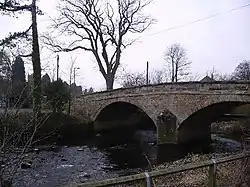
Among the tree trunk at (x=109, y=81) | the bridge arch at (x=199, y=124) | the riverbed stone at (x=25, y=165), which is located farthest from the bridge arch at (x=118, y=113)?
the riverbed stone at (x=25, y=165)

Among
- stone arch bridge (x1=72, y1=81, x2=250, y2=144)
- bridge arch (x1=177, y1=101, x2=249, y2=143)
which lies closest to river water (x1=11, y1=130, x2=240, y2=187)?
bridge arch (x1=177, y1=101, x2=249, y2=143)

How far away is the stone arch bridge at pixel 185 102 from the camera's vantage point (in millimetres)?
17531

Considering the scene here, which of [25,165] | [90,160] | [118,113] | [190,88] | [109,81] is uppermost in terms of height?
[109,81]

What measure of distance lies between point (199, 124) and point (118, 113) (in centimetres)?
883

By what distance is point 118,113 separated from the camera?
96.0 ft

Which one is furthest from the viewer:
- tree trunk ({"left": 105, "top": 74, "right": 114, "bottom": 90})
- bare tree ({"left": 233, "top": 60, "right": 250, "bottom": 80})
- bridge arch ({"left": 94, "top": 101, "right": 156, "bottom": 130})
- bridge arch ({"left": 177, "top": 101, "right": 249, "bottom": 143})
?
bare tree ({"left": 233, "top": 60, "right": 250, "bottom": 80})

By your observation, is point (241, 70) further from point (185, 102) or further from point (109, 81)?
point (185, 102)

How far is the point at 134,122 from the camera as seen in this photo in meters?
30.6

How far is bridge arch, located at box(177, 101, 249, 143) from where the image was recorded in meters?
20.4

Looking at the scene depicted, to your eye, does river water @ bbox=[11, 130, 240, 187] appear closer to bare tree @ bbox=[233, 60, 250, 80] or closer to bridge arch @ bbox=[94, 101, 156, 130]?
bridge arch @ bbox=[94, 101, 156, 130]

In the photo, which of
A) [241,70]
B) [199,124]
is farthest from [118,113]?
[241,70]

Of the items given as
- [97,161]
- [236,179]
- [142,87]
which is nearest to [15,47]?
A: [97,161]

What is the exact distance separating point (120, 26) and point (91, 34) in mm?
2684

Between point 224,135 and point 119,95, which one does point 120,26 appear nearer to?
point 119,95
